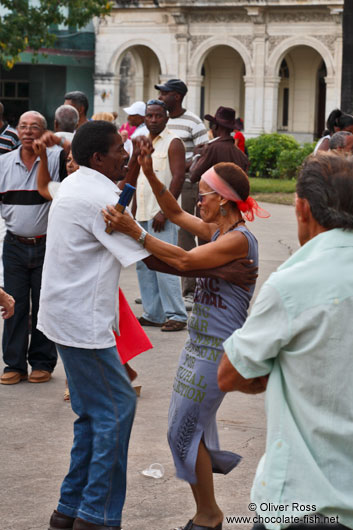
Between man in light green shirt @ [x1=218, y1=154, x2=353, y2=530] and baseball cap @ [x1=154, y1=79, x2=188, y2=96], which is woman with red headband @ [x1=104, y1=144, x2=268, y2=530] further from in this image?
baseball cap @ [x1=154, y1=79, x2=188, y2=96]

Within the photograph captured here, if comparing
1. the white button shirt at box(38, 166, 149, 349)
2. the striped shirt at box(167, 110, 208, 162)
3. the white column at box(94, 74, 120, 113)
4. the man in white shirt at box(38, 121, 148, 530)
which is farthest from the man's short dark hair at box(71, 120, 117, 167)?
the white column at box(94, 74, 120, 113)

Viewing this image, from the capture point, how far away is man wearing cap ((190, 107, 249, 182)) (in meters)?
8.40

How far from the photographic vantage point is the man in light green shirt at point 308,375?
2451mm

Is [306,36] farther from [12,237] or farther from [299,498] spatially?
[299,498]

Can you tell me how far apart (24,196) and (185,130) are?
300 centimetres

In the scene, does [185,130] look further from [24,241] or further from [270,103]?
[270,103]

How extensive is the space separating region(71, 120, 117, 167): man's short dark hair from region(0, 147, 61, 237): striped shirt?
233 cm

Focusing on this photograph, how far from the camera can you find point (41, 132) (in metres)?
6.20

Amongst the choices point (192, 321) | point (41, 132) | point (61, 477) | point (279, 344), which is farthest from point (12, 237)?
point (279, 344)

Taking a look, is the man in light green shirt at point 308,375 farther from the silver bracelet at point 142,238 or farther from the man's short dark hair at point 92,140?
the man's short dark hair at point 92,140

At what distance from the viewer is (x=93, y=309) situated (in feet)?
12.4

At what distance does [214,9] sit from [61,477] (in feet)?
93.5

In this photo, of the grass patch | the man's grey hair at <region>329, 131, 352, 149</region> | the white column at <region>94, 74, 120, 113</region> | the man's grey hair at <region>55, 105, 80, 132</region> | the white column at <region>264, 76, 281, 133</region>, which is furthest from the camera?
the white column at <region>94, 74, 120, 113</region>

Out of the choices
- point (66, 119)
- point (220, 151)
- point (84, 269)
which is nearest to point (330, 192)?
point (84, 269)
